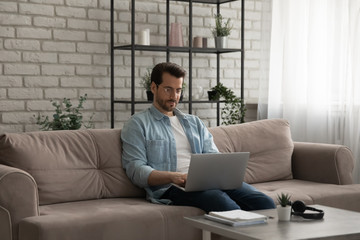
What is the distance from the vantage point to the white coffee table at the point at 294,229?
2.44 metres

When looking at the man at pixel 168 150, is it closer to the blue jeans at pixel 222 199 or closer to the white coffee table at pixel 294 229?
the blue jeans at pixel 222 199

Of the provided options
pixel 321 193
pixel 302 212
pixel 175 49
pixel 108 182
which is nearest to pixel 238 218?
pixel 302 212

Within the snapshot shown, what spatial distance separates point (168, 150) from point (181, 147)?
103 mm

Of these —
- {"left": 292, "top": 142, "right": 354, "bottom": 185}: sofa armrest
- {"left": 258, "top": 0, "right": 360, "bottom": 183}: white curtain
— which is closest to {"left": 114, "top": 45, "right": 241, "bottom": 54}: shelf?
{"left": 258, "top": 0, "right": 360, "bottom": 183}: white curtain

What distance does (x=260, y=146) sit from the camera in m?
4.24

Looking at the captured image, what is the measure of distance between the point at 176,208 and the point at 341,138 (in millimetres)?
2028

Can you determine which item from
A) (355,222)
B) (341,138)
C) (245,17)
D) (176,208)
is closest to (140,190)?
(176,208)

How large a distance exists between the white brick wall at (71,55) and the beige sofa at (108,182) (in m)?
0.97

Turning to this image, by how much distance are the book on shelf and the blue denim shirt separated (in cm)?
76

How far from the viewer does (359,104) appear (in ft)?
15.4

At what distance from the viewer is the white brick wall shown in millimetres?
4387

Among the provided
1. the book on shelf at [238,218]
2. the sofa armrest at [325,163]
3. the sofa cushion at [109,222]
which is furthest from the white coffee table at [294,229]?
the sofa armrest at [325,163]

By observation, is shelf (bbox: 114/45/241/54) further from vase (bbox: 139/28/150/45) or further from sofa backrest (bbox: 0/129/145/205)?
sofa backrest (bbox: 0/129/145/205)

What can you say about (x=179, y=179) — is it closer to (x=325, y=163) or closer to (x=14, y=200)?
(x=14, y=200)
